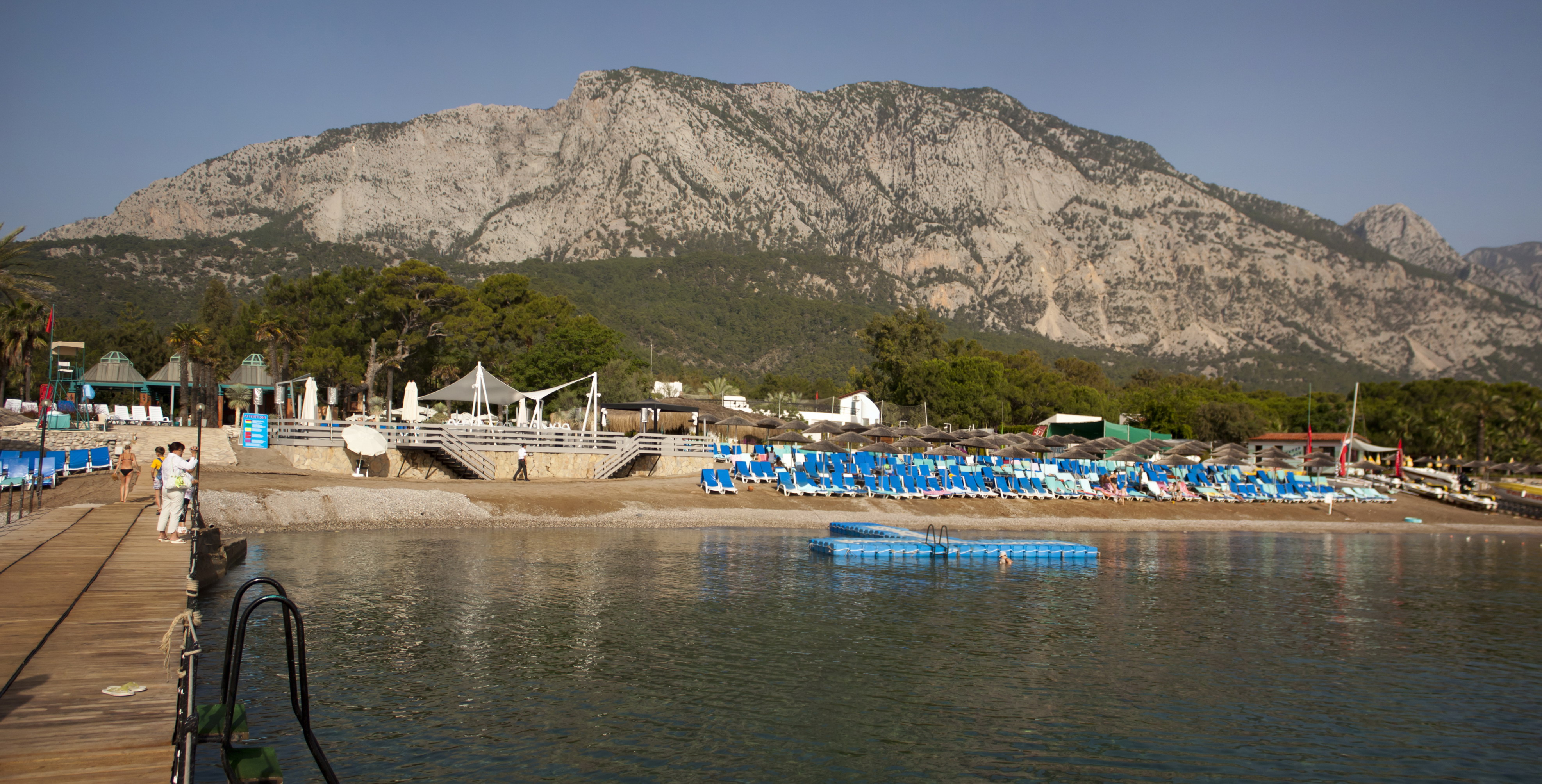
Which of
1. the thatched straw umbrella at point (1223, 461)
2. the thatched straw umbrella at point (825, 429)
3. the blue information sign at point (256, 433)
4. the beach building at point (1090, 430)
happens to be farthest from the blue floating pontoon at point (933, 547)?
the beach building at point (1090, 430)

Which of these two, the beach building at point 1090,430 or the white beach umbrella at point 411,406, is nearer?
the white beach umbrella at point 411,406

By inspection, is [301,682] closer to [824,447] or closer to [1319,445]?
[824,447]

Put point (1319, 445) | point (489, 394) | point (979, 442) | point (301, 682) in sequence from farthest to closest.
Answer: point (1319, 445) → point (979, 442) → point (489, 394) → point (301, 682)

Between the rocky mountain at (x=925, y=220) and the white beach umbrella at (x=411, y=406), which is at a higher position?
the rocky mountain at (x=925, y=220)

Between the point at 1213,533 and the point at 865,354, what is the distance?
101 meters

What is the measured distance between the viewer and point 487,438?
32688 mm

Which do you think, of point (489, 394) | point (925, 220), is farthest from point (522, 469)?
point (925, 220)

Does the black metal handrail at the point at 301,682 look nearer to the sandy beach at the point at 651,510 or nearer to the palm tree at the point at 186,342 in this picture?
the sandy beach at the point at 651,510

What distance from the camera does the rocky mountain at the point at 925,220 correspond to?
16088cm

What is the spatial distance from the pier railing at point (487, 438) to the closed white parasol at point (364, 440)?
30 centimetres

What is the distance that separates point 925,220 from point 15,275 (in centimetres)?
15227

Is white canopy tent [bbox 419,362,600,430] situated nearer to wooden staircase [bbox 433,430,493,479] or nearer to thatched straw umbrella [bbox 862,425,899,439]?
wooden staircase [bbox 433,430,493,479]

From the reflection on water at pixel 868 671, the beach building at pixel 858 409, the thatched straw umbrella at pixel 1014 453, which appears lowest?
the reflection on water at pixel 868 671

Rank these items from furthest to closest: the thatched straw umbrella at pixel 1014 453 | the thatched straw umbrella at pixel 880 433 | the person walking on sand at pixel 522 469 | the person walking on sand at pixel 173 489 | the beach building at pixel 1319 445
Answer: the beach building at pixel 1319 445, the thatched straw umbrella at pixel 1014 453, the thatched straw umbrella at pixel 880 433, the person walking on sand at pixel 522 469, the person walking on sand at pixel 173 489
